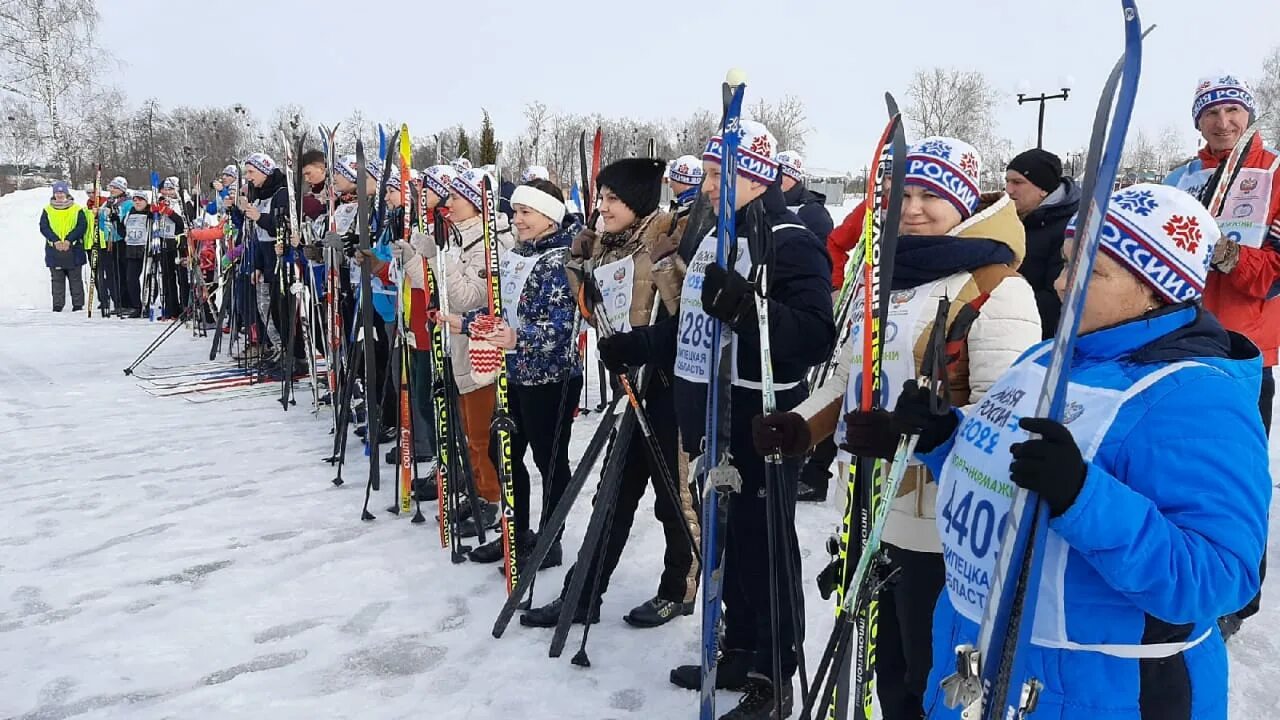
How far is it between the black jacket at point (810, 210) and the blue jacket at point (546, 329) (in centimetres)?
243

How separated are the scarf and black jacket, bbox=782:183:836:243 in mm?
3745

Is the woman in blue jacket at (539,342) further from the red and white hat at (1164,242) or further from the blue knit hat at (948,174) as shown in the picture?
the red and white hat at (1164,242)

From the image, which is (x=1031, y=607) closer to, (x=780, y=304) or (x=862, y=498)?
(x=862, y=498)

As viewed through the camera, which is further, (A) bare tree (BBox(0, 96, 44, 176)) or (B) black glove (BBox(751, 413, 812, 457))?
(A) bare tree (BBox(0, 96, 44, 176))

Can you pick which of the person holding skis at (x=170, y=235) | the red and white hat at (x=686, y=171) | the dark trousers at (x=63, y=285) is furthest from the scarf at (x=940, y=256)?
the dark trousers at (x=63, y=285)

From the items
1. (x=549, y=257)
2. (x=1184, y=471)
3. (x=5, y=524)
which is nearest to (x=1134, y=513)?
(x=1184, y=471)

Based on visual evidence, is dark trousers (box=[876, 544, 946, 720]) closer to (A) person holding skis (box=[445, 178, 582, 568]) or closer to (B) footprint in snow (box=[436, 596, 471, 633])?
(A) person holding skis (box=[445, 178, 582, 568])

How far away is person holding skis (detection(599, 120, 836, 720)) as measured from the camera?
8.91 ft

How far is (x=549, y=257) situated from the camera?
4039 millimetres

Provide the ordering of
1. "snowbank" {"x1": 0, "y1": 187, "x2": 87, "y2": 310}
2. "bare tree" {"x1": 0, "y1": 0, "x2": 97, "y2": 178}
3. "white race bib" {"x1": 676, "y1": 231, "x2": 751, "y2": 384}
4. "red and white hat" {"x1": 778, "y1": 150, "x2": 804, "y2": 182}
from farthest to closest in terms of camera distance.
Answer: "bare tree" {"x1": 0, "y1": 0, "x2": 97, "y2": 178}
"snowbank" {"x1": 0, "y1": 187, "x2": 87, "y2": 310}
"red and white hat" {"x1": 778, "y1": 150, "x2": 804, "y2": 182}
"white race bib" {"x1": 676, "y1": 231, "x2": 751, "y2": 384}

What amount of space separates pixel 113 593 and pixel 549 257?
8.44ft

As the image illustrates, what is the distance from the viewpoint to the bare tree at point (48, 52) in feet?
94.9

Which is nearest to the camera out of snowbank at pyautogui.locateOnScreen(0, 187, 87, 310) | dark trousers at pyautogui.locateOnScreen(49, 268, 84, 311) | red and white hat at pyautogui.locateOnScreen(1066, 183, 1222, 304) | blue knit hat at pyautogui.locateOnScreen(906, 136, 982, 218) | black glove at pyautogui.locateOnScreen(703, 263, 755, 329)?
red and white hat at pyautogui.locateOnScreen(1066, 183, 1222, 304)

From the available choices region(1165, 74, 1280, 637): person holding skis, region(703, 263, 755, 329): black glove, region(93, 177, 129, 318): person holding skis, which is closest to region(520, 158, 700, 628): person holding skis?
region(703, 263, 755, 329): black glove
